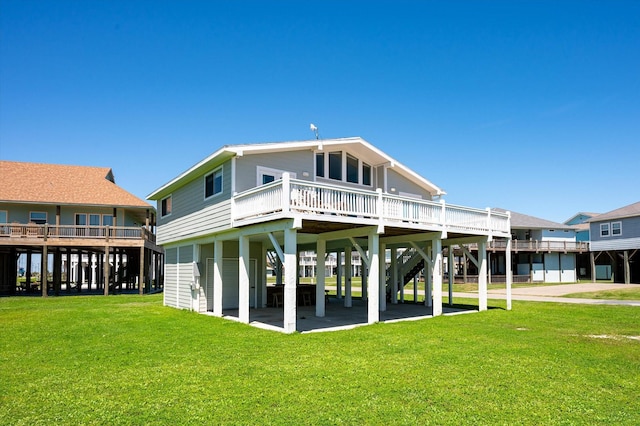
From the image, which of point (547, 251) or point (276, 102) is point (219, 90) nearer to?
point (276, 102)

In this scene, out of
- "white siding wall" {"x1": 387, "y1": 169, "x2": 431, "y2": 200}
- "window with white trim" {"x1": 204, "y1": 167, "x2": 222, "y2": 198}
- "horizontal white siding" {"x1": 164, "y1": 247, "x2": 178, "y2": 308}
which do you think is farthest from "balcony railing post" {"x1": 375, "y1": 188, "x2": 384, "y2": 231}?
"horizontal white siding" {"x1": 164, "y1": 247, "x2": 178, "y2": 308}

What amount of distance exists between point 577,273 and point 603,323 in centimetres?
4305

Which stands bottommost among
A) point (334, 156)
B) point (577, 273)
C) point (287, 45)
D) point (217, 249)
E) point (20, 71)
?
point (577, 273)

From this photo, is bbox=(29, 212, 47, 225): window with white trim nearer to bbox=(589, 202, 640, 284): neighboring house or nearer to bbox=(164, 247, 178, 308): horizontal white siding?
bbox=(164, 247, 178, 308): horizontal white siding

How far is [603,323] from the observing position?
14.6 m

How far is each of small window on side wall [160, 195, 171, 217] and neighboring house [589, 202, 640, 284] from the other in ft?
125

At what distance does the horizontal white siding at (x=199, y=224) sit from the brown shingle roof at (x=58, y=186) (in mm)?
9092

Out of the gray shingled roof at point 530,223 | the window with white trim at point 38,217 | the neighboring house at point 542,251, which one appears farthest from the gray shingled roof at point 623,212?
the window with white trim at point 38,217

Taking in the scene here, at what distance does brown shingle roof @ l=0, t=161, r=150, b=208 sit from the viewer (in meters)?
28.4

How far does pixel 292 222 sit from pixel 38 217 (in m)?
25.0

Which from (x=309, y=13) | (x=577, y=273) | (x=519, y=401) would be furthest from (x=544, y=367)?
(x=577, y=273)

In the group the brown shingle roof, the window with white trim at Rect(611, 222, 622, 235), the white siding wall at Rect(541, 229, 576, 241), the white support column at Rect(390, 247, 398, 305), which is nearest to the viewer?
the white support column at Rect(390, 247, 398, 305)

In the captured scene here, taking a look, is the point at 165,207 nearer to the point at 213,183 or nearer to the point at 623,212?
the point at 213,183

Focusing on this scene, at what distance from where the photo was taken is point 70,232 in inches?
1094
